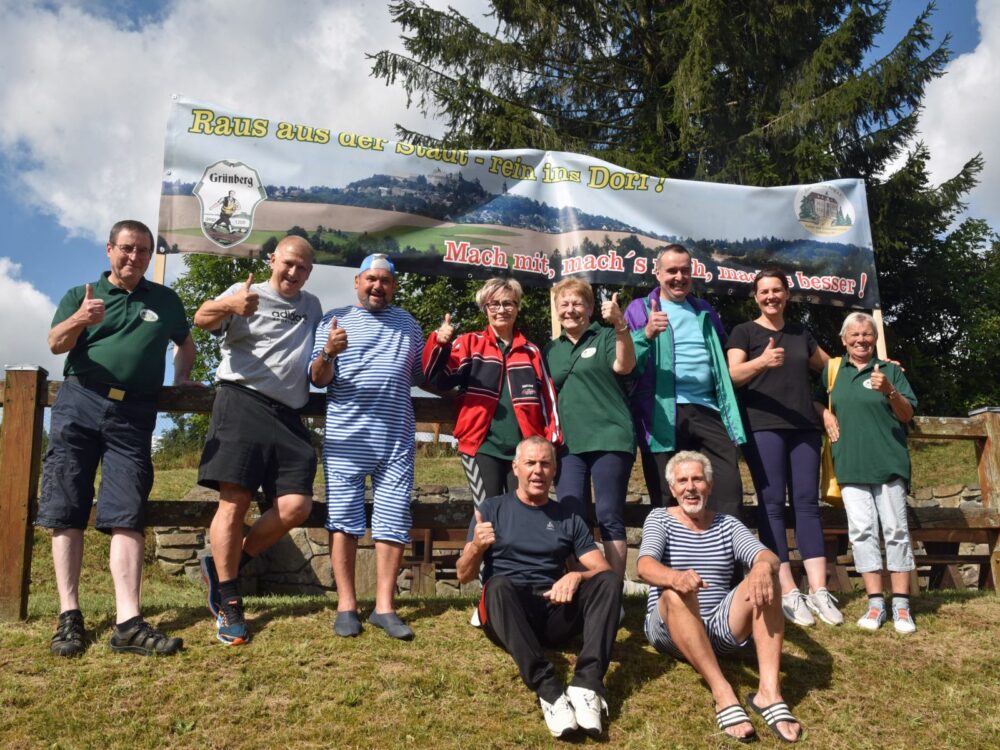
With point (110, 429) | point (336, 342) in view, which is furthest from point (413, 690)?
point (110, 429)

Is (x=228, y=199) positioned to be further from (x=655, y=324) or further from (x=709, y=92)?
(x=709, y=92)

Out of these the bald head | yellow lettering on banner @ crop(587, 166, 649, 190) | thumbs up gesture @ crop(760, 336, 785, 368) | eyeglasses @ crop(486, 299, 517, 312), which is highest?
yellow lettering on banner @ crop(587, 166, 649, 190)

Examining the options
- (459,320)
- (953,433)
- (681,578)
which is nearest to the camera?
(681,578)

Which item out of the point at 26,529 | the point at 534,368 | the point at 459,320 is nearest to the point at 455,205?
the point at 534,368

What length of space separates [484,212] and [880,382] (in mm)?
3489

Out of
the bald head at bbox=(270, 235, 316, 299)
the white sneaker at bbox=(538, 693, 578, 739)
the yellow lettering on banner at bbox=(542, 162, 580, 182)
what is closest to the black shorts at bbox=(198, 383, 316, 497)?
the bald head at bbox=(270, 235, 316, 299)

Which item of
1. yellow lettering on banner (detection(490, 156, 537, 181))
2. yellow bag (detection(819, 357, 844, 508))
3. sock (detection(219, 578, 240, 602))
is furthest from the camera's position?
yellow lettering on banner (detection(490, 156, 537, 181))

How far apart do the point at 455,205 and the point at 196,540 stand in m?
7.64

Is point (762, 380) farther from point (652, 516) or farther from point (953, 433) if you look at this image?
point (953, 433)

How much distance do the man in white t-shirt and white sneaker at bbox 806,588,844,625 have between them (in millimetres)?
2948

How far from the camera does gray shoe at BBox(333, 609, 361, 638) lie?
4141mm

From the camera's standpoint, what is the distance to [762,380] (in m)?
4.74

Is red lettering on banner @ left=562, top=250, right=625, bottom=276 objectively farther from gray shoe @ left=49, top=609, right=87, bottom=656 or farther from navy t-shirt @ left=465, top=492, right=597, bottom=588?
gray shoe @ left=49, top=609, right=87, bottom=656

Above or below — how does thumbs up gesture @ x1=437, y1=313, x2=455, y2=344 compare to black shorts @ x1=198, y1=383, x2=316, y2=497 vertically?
above
